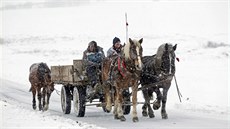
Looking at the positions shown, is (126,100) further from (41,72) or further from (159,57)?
(41,72)

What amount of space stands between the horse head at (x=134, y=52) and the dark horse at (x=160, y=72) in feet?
3.86

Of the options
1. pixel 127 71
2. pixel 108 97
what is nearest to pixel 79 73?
pixel 108 97

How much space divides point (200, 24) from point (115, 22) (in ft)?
48.9

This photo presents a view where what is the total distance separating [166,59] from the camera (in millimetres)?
13883

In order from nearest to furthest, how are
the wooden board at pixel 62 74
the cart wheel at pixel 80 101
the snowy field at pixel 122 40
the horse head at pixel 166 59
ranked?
the horse head at pixel 166 59 < the snowy field at pixel 122 40 < the cart wheel at pixel 80 101 < the wooden board at pixel 62 74

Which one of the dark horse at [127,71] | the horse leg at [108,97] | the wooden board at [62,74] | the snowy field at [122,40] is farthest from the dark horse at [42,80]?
the dark horse at [127,71]

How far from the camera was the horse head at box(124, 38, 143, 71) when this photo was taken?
1267 centimetres

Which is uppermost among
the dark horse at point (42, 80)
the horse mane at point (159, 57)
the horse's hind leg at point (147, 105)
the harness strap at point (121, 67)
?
the horse mane at point (159, 57)

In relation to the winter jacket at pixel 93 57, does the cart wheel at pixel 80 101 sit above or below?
below

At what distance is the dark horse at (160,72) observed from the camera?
13.8 metres

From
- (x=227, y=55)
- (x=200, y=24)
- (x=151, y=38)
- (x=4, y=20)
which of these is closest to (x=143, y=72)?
(x=227, y=55)

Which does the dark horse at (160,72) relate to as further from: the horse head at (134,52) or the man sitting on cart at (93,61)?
the man sitting on cart at (93,61)

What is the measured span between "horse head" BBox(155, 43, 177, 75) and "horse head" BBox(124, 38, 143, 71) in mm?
1140

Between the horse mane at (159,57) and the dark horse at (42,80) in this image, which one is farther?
the dark horse at (42,80)
